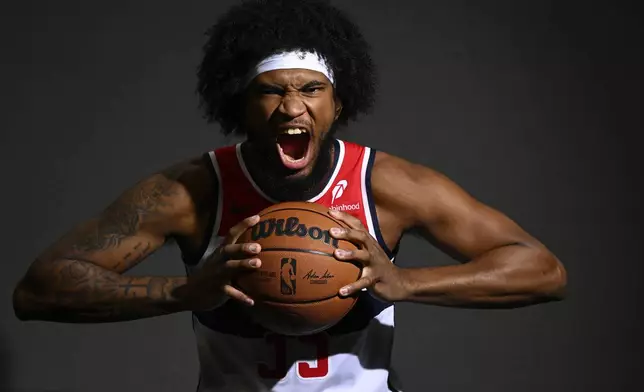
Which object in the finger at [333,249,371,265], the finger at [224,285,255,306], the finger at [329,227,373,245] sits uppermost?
the finger at [329,227,373,245]

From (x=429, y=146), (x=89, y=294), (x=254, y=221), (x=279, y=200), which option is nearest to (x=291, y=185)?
(x=279, y=200)

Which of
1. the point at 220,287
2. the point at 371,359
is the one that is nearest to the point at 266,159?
the point at 220,287

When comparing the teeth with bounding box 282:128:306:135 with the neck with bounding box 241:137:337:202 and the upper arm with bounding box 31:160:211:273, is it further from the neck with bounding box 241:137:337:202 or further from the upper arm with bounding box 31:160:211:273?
the upper arm with bounding box 31:160:211:273

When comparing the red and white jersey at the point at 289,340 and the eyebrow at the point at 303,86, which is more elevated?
the eyebrow at the point at 303,86

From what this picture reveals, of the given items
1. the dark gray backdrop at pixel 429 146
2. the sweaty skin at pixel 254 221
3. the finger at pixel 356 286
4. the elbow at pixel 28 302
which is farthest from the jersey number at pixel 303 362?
the dark gray backdrop at pixel 429 146

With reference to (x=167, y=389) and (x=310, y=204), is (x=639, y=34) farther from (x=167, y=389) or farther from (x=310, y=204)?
(x=167, y=389)

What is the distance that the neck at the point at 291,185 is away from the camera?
1880 millimetres

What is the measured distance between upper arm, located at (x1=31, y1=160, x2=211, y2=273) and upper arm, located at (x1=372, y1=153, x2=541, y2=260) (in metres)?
0.42

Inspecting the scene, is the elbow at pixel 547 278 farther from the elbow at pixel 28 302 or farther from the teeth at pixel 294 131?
the elbow at pixel 28 302

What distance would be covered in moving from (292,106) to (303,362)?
1.81ft

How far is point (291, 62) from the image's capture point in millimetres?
1815

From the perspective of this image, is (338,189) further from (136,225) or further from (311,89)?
(136,225)

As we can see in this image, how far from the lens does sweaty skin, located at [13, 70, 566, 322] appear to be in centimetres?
171

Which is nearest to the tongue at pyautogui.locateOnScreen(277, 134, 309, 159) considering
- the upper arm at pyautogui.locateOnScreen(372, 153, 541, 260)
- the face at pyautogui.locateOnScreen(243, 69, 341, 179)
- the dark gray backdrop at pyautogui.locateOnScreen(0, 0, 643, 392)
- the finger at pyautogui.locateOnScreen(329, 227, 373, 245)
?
the face at pyautogui.locateOnScreen(243, 69, 341, 179)
